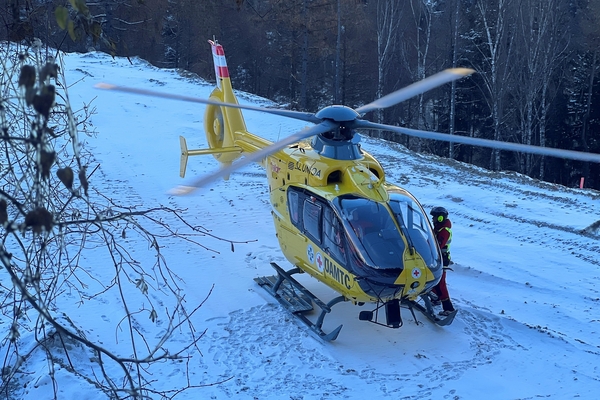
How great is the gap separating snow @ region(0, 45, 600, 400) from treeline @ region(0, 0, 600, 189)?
996 cm

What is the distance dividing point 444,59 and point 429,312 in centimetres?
2196

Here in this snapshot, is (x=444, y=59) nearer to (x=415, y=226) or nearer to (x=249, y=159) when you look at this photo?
(x=415, y=226)

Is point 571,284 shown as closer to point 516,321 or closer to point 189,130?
point 516,321

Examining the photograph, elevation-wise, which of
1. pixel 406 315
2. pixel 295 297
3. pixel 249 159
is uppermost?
pixel 249 159

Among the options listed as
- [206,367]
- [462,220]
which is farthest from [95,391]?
[462,220]

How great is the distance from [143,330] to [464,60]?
75.5ft

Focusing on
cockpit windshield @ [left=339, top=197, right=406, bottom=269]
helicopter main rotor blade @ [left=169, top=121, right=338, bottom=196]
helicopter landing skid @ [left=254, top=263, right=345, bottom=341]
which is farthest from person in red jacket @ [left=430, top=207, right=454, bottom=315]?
helicopter main rotor blade @ [left=169, top=121, right=338, bottom=196]

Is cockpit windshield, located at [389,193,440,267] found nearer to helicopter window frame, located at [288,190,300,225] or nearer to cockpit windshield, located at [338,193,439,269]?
cockpit windshield, located at [338,193,439,269]

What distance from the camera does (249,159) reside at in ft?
16.4

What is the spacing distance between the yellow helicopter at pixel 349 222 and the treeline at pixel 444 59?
41.5 feet

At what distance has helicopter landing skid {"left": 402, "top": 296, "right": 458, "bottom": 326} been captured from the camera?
23.9ft

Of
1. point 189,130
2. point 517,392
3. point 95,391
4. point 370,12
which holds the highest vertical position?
point 370,12

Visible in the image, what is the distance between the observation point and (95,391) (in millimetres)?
5363

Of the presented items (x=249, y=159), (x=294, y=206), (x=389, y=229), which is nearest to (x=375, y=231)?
(x=389, y=229)
